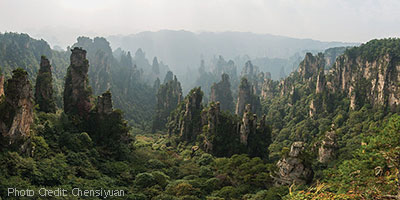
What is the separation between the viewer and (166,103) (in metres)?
95.7

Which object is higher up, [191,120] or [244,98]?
[244,98]

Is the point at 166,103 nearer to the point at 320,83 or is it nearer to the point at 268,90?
the point at 268,90

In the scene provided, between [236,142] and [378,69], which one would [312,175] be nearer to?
[236,142]

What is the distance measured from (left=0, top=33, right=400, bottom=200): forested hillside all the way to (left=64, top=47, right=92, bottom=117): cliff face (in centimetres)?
15

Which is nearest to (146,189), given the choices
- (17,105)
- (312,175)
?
(17,105)

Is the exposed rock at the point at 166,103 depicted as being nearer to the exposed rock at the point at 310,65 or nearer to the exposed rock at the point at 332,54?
the exposed rock at the point at 310,65

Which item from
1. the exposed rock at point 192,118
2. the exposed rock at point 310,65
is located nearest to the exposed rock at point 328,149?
the exposed rock at point 192,118

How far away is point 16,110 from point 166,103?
71.8 m

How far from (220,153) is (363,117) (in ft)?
130

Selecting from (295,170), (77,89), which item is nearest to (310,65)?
(295,170)

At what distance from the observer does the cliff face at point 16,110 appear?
22.9m

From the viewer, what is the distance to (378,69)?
68688 mm

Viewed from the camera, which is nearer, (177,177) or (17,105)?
(17,105)

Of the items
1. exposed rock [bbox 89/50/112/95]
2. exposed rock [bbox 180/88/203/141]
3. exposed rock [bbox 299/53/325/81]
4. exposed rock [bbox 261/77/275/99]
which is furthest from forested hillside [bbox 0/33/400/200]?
exposed rock [bbox 261/77/275/99]
